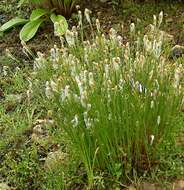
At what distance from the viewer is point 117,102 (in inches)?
122

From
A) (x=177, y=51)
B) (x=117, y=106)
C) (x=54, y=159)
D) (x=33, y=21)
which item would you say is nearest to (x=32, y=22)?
(x=33, y=21)

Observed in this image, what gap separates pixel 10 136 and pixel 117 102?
1.11m

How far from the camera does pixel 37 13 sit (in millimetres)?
5145

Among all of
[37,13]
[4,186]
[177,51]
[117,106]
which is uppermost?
[117,106]

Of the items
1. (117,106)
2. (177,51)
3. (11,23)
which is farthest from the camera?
(11,23)

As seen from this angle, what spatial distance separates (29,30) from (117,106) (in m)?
2.20

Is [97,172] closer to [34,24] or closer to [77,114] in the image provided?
[77,114]

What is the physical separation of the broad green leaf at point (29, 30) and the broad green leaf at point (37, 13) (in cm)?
6

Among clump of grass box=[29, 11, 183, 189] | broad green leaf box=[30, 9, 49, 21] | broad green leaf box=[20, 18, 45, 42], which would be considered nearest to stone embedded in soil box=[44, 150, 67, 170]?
clump of grass box=[29, 11, 183, 189]

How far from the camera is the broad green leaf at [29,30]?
5.04 metres

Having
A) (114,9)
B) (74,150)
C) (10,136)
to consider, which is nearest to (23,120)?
(10,136)

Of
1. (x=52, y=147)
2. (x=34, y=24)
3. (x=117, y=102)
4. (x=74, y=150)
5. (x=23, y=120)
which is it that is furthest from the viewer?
(x=34, y=24)

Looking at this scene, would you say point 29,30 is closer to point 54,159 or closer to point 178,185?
point 54,159

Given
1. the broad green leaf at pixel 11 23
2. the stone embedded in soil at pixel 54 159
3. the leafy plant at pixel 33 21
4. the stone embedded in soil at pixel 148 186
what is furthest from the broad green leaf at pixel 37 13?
the stone embedded in soil at pixel 148 186
